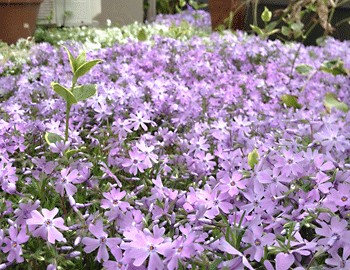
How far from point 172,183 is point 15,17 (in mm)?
4967

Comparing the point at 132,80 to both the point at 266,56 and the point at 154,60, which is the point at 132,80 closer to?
the point at 154,60

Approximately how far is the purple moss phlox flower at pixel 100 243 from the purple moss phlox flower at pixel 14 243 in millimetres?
161

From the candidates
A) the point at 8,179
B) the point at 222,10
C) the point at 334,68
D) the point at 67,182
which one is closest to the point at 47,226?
the point at 67,182

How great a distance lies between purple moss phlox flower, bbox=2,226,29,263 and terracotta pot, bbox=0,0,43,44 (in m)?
4.96

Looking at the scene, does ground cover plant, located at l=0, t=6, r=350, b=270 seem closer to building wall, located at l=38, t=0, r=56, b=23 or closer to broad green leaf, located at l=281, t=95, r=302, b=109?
broad green leaf, located at l=281, t=95, r=302, b=109

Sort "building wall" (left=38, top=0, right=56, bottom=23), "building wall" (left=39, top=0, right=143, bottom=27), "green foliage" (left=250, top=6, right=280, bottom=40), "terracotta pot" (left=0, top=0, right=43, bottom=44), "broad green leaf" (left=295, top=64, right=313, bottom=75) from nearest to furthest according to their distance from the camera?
"broad green leaf" (left=295, top=64, right=313, bottom=75)
"green foliage" (left=250, top=6, right=280, bottom=40)
"terracotta pot" (left=0, top=0, right=43, bottom=44)
"building wall" (left=38, top=0, right=56, bottom=23)
"building wall" (left=39, top=0, right=143, bottom=27)

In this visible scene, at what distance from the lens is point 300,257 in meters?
0.94

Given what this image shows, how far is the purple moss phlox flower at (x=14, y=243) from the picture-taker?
956 mm

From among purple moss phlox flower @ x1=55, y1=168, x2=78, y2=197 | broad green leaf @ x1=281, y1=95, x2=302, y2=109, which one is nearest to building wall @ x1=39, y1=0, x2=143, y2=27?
broad green leaf @ x1=281, y1=95, x2=302, y2=109

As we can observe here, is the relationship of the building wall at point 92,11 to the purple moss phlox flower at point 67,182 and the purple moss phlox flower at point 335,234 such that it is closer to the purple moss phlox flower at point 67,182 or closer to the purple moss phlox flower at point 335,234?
the purple moss phlox flower at point 67,182

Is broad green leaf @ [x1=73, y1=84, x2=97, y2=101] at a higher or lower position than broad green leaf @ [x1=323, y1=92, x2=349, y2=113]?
higher

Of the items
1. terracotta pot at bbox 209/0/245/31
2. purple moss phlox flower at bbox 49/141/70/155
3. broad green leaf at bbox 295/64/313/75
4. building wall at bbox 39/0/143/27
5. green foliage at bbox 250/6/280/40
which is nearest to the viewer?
purple moss phlox flower at bbox 49/141/70/155

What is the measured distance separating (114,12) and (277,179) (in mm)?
8173

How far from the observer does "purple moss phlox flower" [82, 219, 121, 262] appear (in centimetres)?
97
